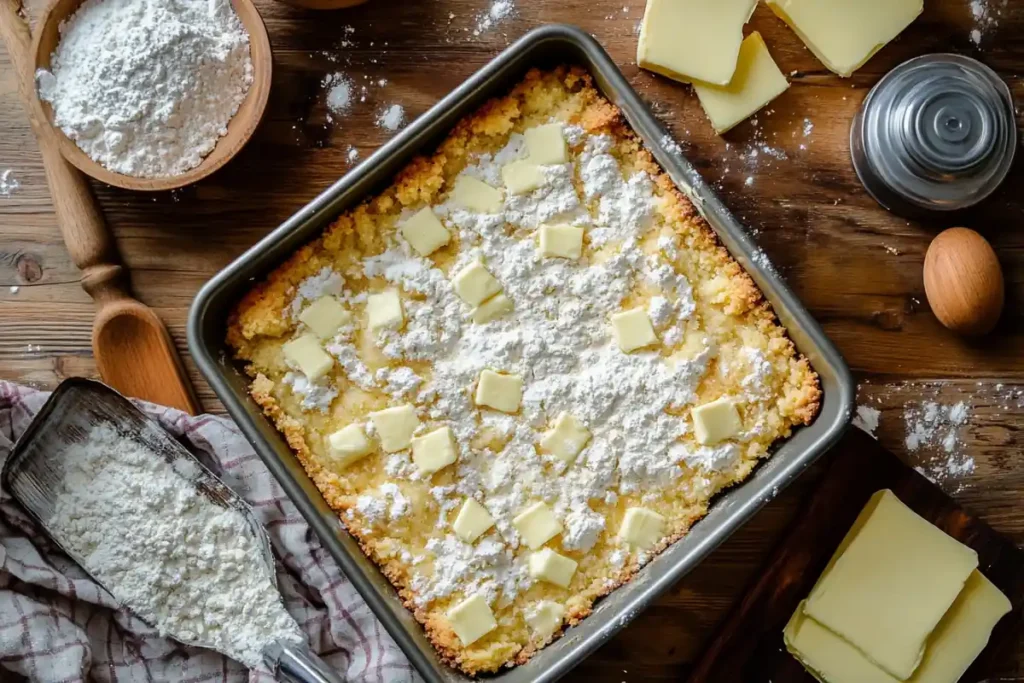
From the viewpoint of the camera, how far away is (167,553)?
202 centimetres

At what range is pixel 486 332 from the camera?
205 centimetres

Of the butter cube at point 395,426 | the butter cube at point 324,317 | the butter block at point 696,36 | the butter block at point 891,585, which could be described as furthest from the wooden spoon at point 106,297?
the butter block at point 891,585

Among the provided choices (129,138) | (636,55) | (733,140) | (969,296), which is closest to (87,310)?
(129,138)

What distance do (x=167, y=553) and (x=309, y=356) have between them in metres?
0.55

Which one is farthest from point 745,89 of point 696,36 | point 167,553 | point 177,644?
point 177,644

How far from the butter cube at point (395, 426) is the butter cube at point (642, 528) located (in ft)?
1.71

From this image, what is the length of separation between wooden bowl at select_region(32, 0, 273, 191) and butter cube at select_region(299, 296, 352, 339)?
39 centimetres

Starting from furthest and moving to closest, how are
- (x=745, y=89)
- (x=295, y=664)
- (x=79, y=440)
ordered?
1. (x=745, y=89)
2. (x=79, y=440)
3. (x=295, y=664)

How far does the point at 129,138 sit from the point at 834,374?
165cm

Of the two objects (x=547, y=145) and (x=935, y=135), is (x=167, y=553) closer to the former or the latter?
(x=547, y=145)

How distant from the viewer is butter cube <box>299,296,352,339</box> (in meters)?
2.01

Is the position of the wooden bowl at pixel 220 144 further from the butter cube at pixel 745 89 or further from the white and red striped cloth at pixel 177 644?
the butter cube at pixel 745 89

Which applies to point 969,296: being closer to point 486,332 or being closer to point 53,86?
point 486,332

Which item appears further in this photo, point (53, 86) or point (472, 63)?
point (472, 63)
